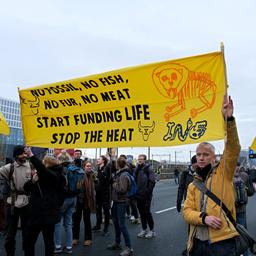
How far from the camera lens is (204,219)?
3.00 metres

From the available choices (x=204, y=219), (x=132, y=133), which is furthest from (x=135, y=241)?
(x=204, y=219)

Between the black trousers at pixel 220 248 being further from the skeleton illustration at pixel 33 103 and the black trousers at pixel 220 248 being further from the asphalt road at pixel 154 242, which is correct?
the asphalt road at pixel 154 242

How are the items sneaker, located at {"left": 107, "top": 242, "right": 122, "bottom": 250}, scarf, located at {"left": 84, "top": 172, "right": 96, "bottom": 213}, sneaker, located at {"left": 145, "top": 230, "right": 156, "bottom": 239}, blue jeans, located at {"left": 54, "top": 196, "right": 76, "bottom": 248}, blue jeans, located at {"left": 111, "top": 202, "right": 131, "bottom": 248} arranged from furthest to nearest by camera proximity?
sneaker, located at {"left": 145, "top": 230, "right": 156, "bottom": 239} < scarf, located at {"left": 84, "top": 172, "right": 96, "bottom": 213} < sneaker, located at {"left": 107, "top": 242, "right": 122, "bottom": 250} < blue jeans, located at {"left": 54, "top": 196, "right": 76, "bottom": 248} < blue jeans, located at {"left": 111, "top": 202, "right": 131, "bottom": 248}

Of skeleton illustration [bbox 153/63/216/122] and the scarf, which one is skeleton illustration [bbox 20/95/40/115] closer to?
skeleton illustration [bbox 153/63/216/122]

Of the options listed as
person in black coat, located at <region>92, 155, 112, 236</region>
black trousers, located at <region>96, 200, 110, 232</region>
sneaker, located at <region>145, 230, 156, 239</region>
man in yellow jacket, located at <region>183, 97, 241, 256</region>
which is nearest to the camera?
man in yellow jacket, located at <region>183, 97, 241, 256</region>

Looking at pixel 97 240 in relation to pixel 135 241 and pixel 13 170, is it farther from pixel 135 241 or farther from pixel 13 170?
pixel 13 170

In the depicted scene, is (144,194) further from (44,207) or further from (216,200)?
(216,200)

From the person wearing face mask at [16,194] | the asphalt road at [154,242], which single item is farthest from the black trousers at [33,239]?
the asphalt road at [154,242]

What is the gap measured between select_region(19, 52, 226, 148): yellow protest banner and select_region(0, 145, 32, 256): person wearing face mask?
1.70 feet

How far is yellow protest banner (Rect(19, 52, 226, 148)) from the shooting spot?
409cm

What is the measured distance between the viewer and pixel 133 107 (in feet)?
15.1

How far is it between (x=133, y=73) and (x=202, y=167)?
6.01 feet

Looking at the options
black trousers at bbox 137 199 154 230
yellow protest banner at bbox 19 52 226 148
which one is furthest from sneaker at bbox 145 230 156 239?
yellow protest banner at bbox 19 52 226 148

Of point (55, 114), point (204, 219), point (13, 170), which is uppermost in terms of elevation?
point (55, 114)
